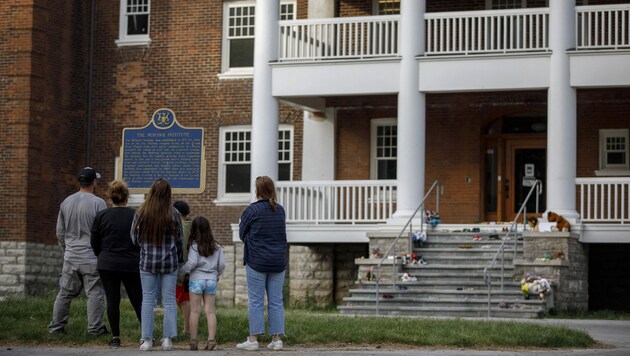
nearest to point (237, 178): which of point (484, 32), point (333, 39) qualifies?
point (333, 39)

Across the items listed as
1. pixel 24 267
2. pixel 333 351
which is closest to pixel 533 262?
pixel 333 351

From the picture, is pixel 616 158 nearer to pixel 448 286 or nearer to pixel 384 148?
pixel 384 148

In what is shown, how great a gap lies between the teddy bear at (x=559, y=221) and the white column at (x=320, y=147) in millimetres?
6388

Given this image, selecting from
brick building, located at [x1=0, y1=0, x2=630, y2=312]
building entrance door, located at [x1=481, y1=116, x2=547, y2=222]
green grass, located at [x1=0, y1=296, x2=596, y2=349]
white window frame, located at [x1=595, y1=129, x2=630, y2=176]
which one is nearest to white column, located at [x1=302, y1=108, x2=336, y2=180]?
brick building, located at [x1=0, y1=0, x2=630, y2=312]

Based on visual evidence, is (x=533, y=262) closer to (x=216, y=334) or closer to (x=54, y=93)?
(x=216, y=334)

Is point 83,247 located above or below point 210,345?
above

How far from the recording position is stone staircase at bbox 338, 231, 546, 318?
868 inches

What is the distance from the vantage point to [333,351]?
14492 millimetres

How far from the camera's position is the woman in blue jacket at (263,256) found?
1433cm

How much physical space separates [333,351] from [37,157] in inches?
677

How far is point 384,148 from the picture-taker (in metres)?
30.0

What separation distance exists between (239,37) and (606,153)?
9.01m

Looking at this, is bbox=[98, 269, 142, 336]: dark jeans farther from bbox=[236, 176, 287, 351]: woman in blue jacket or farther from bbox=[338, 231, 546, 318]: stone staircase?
bbox=[338, 231, 546, 318]: stone staircase

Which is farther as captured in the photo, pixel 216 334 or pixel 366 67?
pixel 366 67
